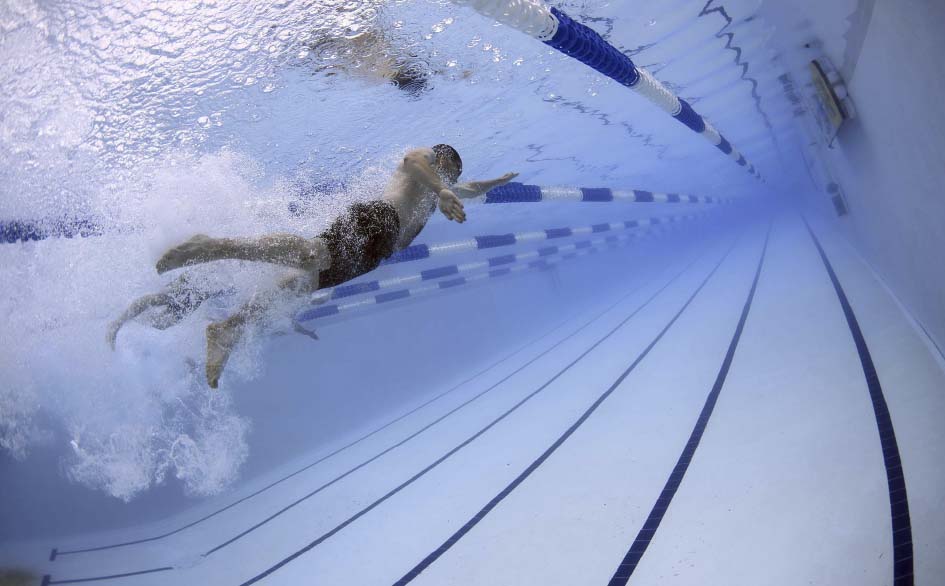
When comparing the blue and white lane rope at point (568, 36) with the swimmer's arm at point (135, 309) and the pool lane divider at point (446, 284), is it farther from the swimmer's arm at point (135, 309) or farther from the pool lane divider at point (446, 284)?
the pool lane divider at point (446, 284)

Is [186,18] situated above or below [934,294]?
above

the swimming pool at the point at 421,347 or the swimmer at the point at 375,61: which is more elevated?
the swimmer at the point at 375,61

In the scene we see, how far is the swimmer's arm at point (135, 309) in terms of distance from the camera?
3076mm

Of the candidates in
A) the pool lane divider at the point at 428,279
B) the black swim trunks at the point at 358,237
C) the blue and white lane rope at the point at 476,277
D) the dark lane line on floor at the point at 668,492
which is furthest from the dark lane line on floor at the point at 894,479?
the blue and white lane rope at the point at 476,277

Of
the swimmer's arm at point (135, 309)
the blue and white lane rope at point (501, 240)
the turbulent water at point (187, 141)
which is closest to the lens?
the swimmer's arm at point (135, 309)

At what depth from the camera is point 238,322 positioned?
2.74 meters

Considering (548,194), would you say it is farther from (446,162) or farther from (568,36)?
(446,162)

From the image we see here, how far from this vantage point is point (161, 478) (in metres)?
4.95

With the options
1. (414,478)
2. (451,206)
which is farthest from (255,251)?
(414,478)

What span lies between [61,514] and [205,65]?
3.91m

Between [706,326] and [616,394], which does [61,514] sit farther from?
[706,326]

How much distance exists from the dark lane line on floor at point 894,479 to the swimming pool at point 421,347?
15mm

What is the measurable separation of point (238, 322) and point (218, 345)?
0.18 metres

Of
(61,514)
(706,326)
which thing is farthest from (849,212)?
(61,514)
